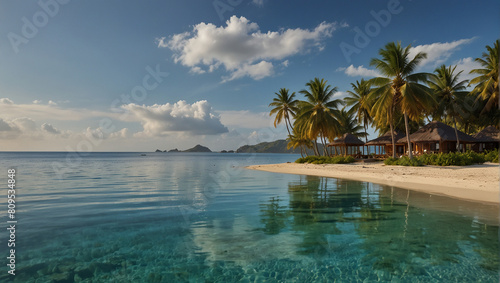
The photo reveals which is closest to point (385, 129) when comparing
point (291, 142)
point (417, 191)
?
point (291, 142)

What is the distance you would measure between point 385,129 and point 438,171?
24918 millimetres

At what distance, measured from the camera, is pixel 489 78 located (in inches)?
1152

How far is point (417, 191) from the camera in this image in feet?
45.5

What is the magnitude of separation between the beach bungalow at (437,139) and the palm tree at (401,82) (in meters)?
6.49

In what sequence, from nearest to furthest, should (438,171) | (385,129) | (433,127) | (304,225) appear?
(304,225) < (438,171) < (433,127) < (385,129)

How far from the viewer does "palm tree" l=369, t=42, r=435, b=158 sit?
2458cm

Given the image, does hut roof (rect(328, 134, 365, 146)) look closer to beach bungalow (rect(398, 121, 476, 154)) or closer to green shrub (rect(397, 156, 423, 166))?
beach bungalow (rect(398, 121, 476, 154))

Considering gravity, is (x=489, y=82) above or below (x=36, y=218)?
above

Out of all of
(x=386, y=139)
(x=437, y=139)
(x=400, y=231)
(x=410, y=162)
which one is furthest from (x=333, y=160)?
(x=400, y=231)

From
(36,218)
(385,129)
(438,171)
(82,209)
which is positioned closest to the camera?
(36,218)

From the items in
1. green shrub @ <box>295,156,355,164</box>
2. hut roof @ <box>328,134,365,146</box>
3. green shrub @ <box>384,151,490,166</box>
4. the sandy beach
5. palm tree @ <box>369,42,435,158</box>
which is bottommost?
the sandy beach

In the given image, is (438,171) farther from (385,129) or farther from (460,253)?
(385,129)

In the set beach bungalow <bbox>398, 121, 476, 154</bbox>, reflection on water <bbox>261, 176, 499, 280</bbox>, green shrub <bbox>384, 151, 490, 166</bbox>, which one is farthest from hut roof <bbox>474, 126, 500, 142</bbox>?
reflection on water <bbox>261, 176, 499, 280</bbox>

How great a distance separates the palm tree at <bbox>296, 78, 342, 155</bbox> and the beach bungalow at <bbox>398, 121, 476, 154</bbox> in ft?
30.6
